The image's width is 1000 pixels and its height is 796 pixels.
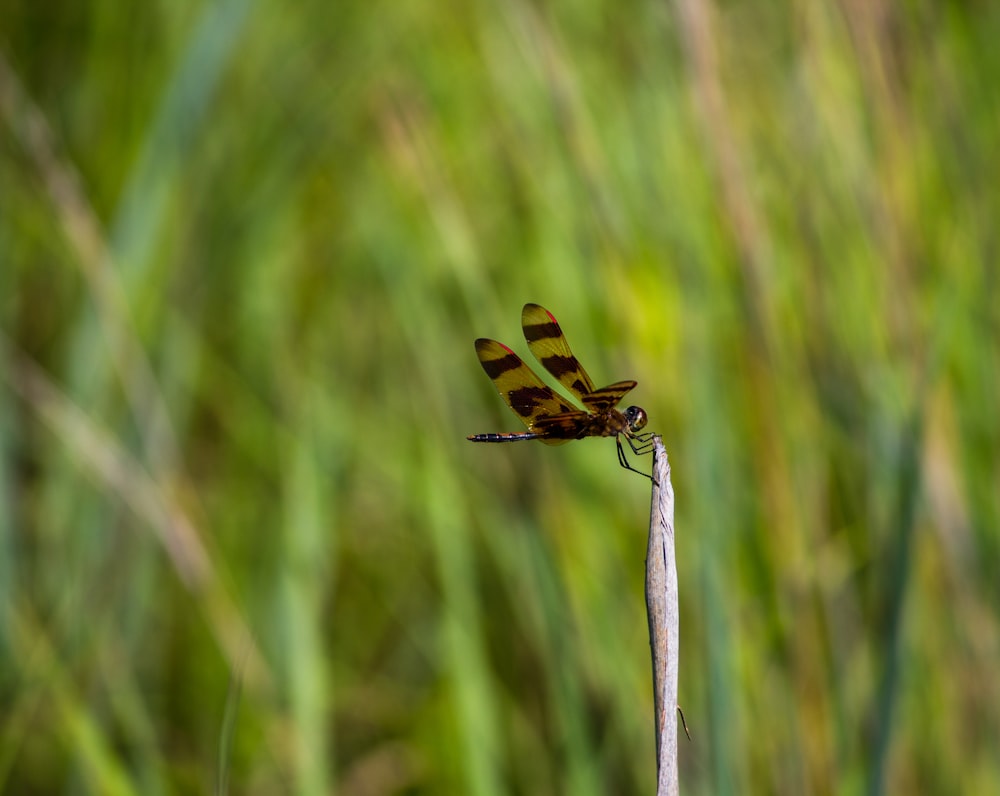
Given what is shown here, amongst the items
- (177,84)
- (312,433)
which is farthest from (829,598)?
(177,84)

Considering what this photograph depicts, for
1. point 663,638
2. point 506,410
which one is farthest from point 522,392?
point 663,638

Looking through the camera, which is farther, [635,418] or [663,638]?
[635,418]

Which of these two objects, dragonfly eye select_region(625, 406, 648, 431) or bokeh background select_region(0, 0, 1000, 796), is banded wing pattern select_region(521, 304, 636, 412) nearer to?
dragonfly eye select_region(625, 406, 648, 431)

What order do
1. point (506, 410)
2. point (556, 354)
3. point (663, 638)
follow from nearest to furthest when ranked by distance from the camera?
point (663, 638) → point (556, 354) → point (506, 410)

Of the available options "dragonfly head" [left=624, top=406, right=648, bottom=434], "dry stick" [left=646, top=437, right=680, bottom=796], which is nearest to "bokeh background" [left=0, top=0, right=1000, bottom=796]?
"dragonfly head" [left=624, top=406, right=648, bottom=434]

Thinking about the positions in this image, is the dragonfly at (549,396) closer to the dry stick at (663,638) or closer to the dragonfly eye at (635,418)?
the dragonfly eye at (635,418)

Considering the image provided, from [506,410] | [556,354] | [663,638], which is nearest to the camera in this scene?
[663,638]

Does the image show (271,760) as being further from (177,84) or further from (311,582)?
(177,84)

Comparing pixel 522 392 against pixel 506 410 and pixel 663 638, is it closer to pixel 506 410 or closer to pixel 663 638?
pixel 506 410
